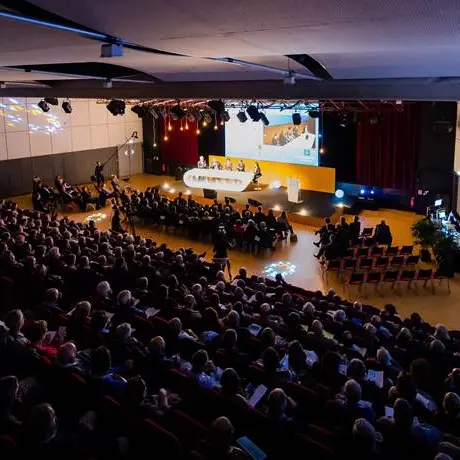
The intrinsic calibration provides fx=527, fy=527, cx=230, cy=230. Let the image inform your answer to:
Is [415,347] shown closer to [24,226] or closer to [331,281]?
[331,281]

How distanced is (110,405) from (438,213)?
1372 centimetres

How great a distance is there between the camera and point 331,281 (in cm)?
1256

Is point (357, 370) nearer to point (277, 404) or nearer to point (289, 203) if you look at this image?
point (277, 404)

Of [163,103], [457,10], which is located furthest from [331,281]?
[163,103]

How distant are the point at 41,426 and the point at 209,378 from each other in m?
1.85

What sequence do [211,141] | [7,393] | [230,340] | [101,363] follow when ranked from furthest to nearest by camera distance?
[211,141] < [230,340] < [101,363] < [7,393]

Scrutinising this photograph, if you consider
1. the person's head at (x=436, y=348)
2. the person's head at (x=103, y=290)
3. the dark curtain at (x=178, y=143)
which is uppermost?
the dark curtain at (x=178, y=143)

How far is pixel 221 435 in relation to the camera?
4074mm

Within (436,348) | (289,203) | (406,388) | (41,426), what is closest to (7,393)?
(41,426)

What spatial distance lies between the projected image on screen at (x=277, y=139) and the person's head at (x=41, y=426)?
18.0 metres

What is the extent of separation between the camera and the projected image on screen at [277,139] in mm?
21391

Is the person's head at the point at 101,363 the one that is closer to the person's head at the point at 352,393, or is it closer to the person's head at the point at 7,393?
the person's head at the point at 7,393

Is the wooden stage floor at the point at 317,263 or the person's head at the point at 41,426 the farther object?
the wooden stage floor at the point at 317,263

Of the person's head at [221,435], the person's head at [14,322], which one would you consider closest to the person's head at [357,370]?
the person's head at [221,435]
